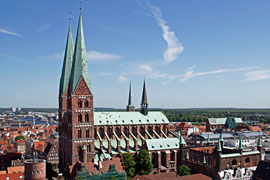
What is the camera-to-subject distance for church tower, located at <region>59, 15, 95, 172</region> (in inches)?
2766

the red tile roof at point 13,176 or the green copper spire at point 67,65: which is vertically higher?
the green copper spire at point 67,65

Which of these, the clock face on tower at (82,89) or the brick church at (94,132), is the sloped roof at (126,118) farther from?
the clock face on tower at (82,89)

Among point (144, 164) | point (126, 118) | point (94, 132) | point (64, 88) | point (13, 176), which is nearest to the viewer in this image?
point (13, 176)

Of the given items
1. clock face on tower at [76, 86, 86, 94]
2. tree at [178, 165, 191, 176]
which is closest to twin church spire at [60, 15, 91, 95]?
clock face on tower at [76, 86, 86, 94]

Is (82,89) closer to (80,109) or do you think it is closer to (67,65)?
(80,109)

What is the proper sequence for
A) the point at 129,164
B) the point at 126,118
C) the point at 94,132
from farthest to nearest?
1. the point at 126,118
2. the point at 94,132
3. the point at 129,164

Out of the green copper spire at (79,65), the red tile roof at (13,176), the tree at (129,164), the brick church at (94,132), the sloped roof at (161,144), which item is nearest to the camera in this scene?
the red tile roof at (13,176)

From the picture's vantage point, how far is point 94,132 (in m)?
79.0

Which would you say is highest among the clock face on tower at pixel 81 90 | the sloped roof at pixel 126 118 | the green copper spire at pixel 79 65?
the green copper spire at pixel 79 65

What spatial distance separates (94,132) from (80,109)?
34.2 ft

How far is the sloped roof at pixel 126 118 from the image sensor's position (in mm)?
81188

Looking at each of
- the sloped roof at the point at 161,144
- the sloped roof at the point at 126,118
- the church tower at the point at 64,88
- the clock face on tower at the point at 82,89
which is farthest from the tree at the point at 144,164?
the clock face on tower at the point at 82,89

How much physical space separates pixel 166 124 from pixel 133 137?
13.1m

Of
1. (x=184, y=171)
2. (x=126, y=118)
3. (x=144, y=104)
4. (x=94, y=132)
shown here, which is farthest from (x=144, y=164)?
(x=144, y=104)
